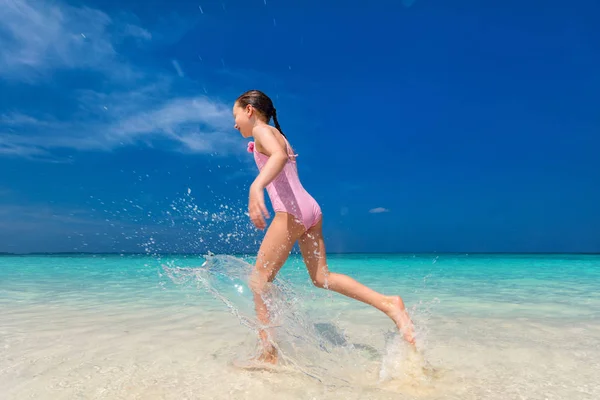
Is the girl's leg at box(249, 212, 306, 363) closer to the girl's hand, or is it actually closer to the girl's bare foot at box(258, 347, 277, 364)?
the girl's bare foot at box(258, 347, 277, 364)

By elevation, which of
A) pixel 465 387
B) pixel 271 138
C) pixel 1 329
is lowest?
pixel 465 387

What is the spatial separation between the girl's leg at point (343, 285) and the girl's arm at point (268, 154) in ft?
1.94

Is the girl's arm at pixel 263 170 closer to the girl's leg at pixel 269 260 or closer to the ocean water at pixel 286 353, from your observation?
the girl's leg at pixel 269 260

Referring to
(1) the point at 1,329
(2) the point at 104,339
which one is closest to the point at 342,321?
(2) the point at 104,339

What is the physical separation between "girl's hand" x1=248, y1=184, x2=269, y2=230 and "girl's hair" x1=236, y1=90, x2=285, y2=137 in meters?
0.74

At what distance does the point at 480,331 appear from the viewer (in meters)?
3.46

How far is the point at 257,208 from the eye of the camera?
211 cm

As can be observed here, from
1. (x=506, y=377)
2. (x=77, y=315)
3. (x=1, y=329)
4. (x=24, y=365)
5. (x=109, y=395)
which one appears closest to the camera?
(x=109, y=395)

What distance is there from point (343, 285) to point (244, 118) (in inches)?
49.0

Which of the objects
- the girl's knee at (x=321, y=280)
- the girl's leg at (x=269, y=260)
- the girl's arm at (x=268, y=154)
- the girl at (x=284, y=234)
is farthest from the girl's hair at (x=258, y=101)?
the girl's knee at (x=321, y=280)

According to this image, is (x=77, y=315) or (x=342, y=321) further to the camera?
(x=77, y=315)

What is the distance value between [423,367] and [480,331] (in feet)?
4.47

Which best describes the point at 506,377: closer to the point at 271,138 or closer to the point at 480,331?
the point at 480,331

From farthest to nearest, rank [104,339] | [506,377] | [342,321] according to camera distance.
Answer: [342,321]
[104,339]
[506,377]
